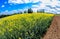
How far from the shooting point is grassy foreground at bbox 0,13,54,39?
18.1 feet

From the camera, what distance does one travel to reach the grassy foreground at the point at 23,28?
553cm

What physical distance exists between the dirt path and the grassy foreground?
0.54ft

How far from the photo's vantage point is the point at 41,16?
849cm

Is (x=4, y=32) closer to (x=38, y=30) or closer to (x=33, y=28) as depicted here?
(x=33, y=28)

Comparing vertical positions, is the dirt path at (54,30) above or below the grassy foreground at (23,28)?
below

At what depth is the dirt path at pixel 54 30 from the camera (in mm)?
7779

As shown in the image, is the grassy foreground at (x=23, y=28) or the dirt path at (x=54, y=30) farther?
the dirt path at (x=54, y=30)

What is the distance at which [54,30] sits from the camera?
8305 millimetres

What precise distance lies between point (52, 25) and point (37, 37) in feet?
6.47

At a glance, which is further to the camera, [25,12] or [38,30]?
[25,12]

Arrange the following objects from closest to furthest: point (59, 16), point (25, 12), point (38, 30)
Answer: point (38, 30), point (25, 12), point (59, 16)

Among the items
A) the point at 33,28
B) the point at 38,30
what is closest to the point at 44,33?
the point at 38,30

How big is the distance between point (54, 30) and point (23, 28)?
2.41 m

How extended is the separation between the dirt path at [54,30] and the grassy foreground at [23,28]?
16cm
